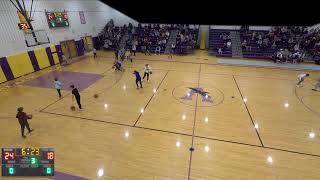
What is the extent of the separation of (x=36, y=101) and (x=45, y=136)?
3.88 meters

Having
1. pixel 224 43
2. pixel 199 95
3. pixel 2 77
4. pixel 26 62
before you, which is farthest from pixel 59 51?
pixel 224 43

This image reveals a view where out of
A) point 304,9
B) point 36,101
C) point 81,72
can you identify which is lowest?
point 36,101

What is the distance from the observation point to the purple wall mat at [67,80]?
42.3 ft

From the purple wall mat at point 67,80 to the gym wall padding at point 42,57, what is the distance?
153 cm

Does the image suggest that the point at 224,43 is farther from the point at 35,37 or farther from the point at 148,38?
the point at 35,37

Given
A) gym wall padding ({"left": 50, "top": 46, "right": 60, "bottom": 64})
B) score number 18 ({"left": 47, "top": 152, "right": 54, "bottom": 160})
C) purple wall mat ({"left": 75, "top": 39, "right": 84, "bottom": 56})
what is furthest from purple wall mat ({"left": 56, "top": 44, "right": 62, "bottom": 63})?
score number 18 ({"left": 47, "top": 152, "right": 54, "bottom": 160})

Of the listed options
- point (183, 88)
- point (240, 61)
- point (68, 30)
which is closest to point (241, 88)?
point (183, 88)

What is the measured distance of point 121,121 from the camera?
880 centimetres

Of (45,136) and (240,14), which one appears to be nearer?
(240,14)

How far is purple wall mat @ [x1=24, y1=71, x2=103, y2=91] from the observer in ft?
42.3

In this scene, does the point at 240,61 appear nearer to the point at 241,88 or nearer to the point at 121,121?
the point at 241,88

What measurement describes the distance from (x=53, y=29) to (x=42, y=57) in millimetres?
2853
